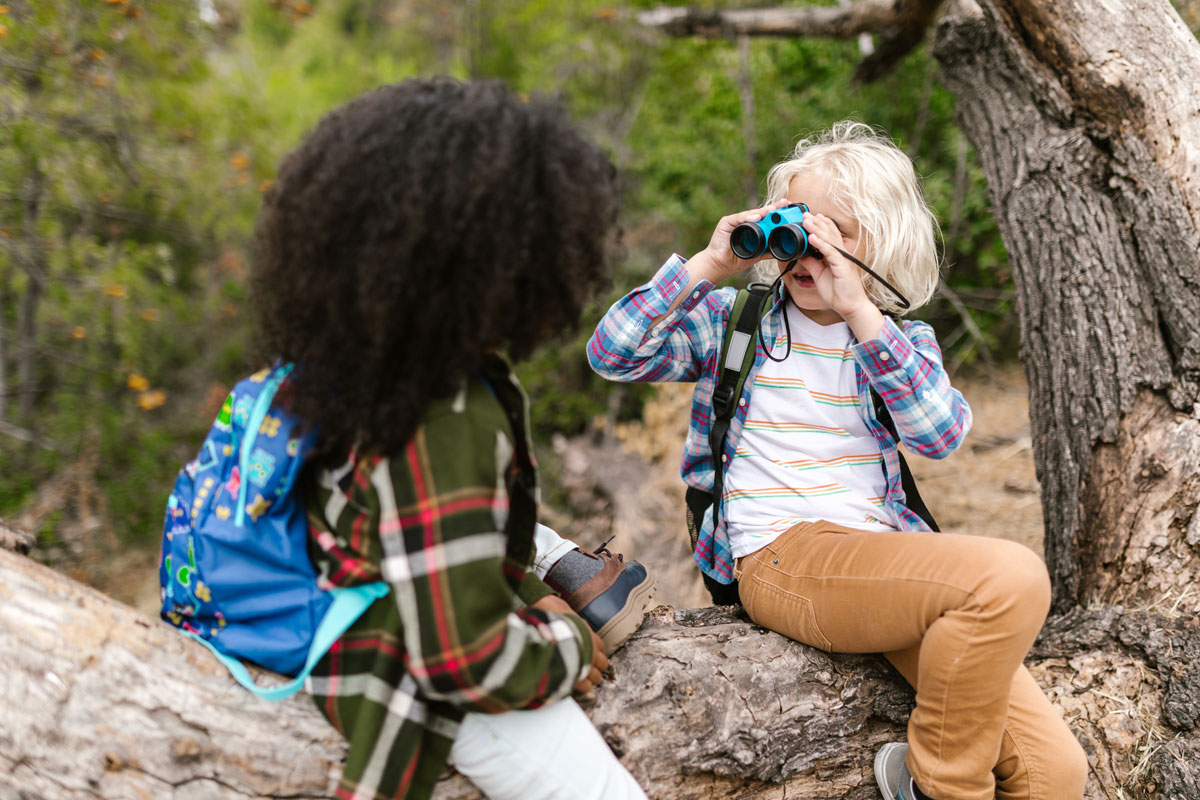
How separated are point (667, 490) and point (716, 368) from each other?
260cm

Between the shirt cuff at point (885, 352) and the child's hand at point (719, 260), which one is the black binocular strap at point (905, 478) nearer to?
the shirt cuff at point (885, 352)

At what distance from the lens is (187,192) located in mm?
5703

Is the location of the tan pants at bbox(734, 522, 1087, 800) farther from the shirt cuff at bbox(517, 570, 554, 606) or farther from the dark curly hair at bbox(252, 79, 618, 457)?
the dark curly hair at bbox(252, 79, 618, 457)

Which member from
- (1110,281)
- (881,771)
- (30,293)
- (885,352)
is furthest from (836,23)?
(30,293)

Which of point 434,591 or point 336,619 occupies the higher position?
point 434,591

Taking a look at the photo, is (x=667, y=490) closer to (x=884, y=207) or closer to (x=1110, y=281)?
(x=1110, y=281)

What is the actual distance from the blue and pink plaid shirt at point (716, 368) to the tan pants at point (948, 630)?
0.73 ft

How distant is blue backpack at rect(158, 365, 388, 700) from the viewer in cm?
130

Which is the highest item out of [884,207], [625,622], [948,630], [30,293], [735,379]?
[884,207]

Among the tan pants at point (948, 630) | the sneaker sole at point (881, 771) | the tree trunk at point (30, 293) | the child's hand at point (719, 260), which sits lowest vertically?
the tree trunk at point (30, 293)

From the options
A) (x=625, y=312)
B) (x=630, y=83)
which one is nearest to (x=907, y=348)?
(x=625, y=312)

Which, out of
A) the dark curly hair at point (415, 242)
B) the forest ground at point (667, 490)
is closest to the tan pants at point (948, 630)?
the dark curly hair at point (415, 242)

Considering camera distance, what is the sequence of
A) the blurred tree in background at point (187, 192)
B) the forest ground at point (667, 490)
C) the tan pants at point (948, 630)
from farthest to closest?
the blurred tree in background at point (187, 192) → the forest ground at point (667, 490) → the tan pants at point (948, 630)

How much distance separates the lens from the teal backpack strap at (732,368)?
192 cm
